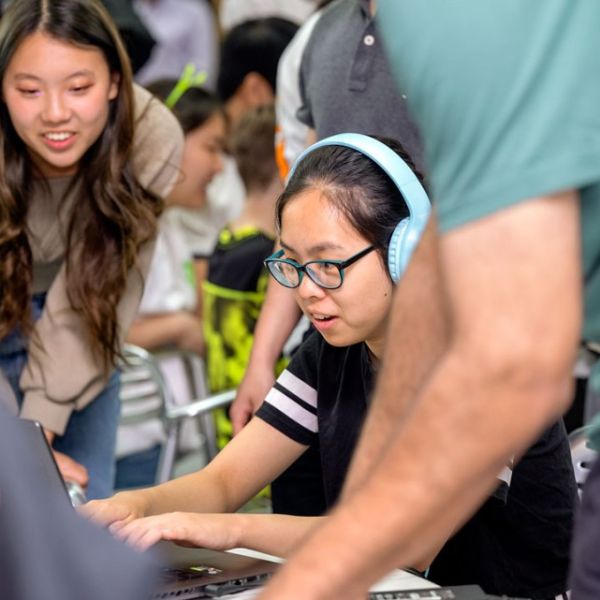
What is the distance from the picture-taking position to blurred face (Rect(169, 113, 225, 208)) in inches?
149

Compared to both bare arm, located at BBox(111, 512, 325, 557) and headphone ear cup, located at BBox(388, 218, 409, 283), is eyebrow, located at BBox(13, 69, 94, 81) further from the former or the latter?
bare arm, located at BBox(111, 512, 325, 557)

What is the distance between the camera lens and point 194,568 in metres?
1.40

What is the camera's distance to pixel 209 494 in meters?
1.73

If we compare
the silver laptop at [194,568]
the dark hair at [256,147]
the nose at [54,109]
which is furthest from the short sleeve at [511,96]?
the dark hair at [256,147]

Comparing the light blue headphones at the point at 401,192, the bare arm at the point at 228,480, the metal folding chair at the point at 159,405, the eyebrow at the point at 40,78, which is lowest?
the metal folding chair at the point at 159,405

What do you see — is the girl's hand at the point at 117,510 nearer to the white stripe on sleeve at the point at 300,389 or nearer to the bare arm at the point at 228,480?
the bare arm at the point at 228,480

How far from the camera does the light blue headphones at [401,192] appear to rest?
1626 millimetres

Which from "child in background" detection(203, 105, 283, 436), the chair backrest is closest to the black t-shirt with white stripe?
the chair backrest

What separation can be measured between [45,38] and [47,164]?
26 cm

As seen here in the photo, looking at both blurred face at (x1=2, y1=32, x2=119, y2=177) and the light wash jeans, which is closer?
blurred face at (x1=2, y1=32, x2=119, y2=177)

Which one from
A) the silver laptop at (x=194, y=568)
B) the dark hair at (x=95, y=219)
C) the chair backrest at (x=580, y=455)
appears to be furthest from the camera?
the dark hair at (x=95, y=219)

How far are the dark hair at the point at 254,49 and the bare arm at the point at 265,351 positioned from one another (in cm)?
190

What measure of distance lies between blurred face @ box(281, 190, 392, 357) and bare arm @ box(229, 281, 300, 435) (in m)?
0.58

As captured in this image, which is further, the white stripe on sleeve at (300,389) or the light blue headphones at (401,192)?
the white stripe on sleeve at (300,389)
